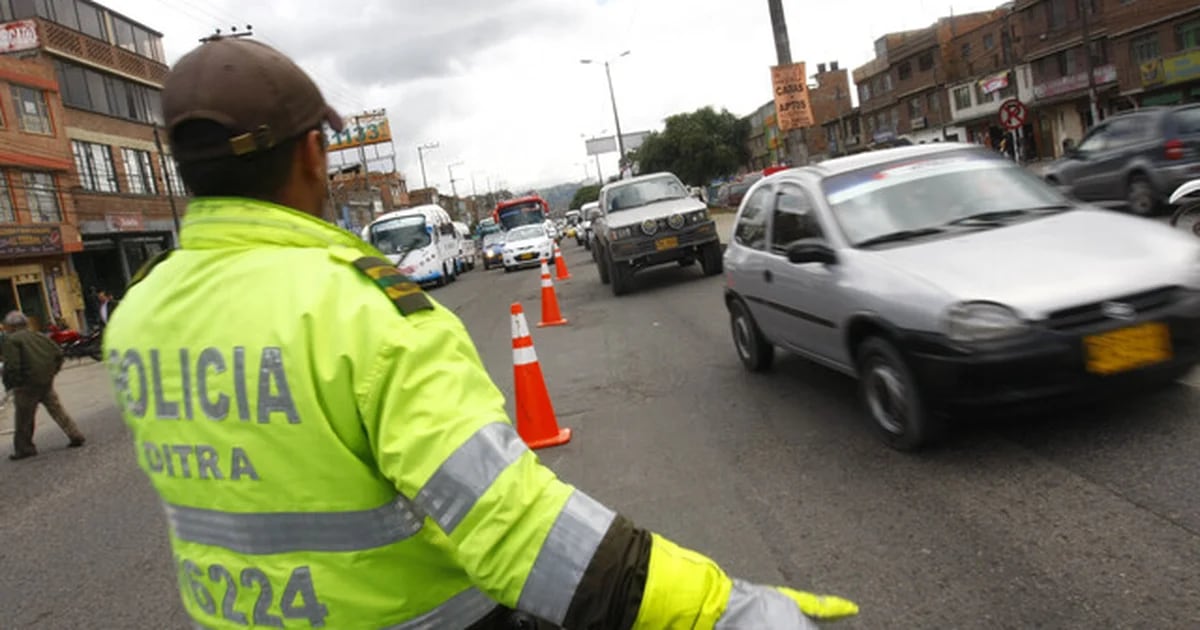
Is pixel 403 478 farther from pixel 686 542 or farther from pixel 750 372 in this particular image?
pixel 750 372

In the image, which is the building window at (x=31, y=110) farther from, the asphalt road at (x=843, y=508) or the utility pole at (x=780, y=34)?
the asphalt road at (x=843, y=508)

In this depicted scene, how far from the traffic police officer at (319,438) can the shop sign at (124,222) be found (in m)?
35.4

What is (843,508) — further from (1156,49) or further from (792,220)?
(1156,49)

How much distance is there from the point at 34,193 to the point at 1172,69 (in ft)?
145

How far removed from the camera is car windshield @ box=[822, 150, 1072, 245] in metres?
5.11

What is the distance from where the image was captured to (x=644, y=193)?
49.4 ft

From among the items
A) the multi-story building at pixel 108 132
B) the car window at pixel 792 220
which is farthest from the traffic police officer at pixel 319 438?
the multi-story building at pixel 108 132

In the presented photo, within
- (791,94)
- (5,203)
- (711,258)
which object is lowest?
(711,258)

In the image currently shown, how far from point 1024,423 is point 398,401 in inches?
172

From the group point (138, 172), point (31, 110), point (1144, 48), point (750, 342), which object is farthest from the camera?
point (1144, 48)

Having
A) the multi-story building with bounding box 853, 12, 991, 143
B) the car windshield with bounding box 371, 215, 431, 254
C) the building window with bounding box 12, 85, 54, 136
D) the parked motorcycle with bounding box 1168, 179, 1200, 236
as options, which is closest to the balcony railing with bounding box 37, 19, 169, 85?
the building window with bounding box 12, 85, 54, 136

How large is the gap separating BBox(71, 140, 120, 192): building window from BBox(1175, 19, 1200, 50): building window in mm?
44237

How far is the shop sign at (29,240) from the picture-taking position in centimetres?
2592

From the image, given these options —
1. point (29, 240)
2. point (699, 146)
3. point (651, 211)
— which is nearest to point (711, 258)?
point (651, 211)
